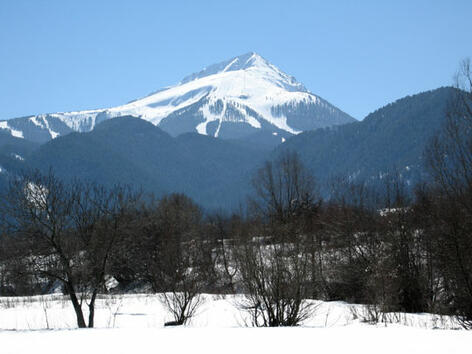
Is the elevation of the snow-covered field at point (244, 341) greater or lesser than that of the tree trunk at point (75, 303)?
lesser


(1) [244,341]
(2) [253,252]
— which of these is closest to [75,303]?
(2) [253,252]

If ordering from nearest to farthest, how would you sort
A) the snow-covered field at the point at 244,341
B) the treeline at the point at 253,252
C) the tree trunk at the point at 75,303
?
the snow-covered field at the point at 244,341 → the treeline at the point at 253,252 → the tree trunk at the point at 75,303

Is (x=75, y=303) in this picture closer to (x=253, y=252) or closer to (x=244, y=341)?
(x=253, y=252)

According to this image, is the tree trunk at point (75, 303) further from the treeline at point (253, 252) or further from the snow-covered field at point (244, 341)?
the snow-covered field at point (244, 341)

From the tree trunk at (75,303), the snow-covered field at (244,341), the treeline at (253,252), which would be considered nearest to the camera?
the snow-covered field at (244,341)

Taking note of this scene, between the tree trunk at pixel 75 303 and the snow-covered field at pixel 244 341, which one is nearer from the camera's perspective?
the snow-covered field at pixel 244 341

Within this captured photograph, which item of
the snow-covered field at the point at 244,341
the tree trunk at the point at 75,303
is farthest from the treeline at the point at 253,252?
the snow-covered field at the point at 244,341

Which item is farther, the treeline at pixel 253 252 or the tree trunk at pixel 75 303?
the tree trunk at pixel 75 303

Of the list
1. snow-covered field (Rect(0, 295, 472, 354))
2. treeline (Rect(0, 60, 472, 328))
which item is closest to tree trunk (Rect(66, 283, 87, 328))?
treeline (Rect(0, 60, 472, 328))

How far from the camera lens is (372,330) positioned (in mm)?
13172

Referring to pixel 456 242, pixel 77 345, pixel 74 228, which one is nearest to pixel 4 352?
pixel 77 345

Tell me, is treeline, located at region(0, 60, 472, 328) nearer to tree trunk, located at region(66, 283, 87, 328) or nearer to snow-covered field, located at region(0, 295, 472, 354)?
tree trunk, located at region(66, 283, 87, 328)

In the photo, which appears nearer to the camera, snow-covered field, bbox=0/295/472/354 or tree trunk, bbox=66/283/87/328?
snow-covered field, bbox=0/295/472/354

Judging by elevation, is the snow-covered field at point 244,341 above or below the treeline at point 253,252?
below
